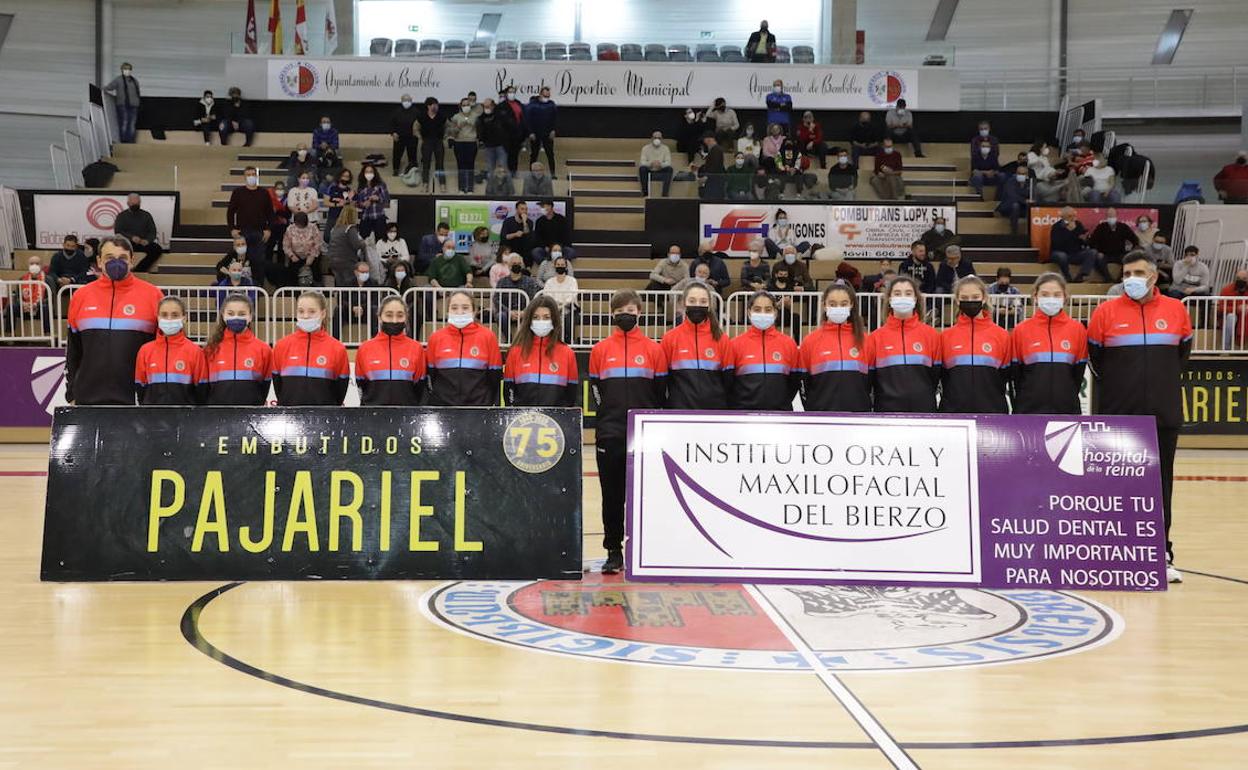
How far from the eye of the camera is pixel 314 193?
840 inches

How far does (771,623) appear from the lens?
696cm

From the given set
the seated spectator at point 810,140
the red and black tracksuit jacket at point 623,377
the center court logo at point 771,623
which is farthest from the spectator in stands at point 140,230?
the center court logo at point 771,623

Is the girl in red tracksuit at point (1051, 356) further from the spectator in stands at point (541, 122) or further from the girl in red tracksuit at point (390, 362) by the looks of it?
the spectator in stands at point (541, 122)

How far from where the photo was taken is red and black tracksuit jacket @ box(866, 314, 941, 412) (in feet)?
28.4

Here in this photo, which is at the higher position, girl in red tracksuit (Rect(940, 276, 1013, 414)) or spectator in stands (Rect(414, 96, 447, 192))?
spectator in stands (Rect(414, 96, 447, 192))

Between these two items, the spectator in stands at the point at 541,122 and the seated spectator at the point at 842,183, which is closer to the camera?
the seated spectator at the point at 842,183

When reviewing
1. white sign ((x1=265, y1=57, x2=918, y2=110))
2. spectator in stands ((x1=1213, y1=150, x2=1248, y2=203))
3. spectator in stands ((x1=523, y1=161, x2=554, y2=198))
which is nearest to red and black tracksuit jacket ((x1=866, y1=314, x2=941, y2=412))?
spectator in stands ((x1=523, y1=161, x2=554, y2=198))

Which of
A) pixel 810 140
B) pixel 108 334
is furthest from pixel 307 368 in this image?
pixel 810 140

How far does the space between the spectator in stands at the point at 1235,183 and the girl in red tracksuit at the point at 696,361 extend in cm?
2023

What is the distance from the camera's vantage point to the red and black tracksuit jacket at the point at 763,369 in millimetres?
8906

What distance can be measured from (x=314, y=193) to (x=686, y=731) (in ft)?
58.5

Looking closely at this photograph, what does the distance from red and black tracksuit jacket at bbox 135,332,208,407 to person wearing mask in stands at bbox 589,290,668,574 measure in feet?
9.75

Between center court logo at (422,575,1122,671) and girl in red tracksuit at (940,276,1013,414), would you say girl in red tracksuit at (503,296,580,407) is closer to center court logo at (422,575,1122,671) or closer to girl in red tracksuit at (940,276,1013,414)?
center court logo at (422,575,1122,671)

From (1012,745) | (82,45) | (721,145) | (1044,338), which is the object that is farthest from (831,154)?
(1012,745)
